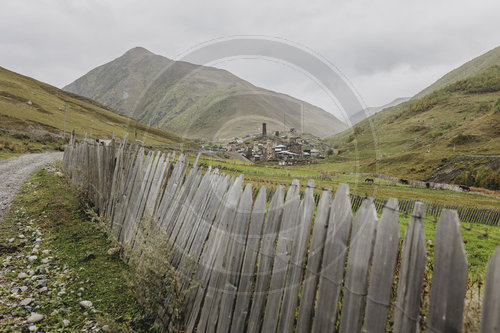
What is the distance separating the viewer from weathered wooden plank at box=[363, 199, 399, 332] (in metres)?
1.85

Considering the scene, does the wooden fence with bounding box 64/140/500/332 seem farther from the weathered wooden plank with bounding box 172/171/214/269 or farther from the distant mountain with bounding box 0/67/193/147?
the distant mountain with bounding box 0/67/193/147

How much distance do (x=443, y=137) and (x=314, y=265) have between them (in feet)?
379

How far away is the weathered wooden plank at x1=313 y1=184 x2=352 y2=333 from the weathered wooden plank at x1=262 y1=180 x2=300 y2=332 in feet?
1.28

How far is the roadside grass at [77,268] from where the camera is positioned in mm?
3369

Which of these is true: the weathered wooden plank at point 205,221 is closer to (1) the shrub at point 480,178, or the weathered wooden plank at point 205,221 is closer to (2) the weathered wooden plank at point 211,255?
(2) the weathered wooden plank at point 211,255

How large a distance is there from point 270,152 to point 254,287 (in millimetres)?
7579

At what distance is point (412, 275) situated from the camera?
69.5 inches

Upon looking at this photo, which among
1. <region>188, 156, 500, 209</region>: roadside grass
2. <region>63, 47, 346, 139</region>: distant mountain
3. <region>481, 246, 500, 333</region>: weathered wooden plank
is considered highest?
<region>63, 47, 346, 139</region>: distant mountain

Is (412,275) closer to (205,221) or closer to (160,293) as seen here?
(205,221)

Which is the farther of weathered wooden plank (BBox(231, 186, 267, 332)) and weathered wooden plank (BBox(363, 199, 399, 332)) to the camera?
weathered wooden plank (BBox(231, 186, 267, 332))

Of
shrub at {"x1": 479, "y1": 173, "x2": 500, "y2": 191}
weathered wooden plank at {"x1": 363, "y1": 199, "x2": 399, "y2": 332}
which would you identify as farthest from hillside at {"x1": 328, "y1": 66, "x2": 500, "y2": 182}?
weathered wooden plank at {"x1": 363, "y1": 199, "x2": 399, "y2": 332}

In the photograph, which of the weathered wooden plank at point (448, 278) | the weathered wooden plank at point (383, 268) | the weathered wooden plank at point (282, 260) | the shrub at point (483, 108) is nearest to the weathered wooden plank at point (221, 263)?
the weathered wooden plank at point (282, 260)

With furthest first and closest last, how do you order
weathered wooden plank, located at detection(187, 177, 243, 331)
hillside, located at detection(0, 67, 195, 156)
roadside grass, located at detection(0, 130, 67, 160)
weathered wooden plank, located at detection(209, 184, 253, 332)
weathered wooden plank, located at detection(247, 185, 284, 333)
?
hillside, located at detection(0, 67, 195, 156), roadside grass, located at detection(0, 130, 67, 160), weathered wooden plank, located at detection(187, 177, 243, 331), weathered wooden plank, located at detection(209, 184, 253, 332), weathered wooden plank, located at detection(247, 185, 284, 333)

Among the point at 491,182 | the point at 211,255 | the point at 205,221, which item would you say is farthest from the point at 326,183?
the point at 491,182
